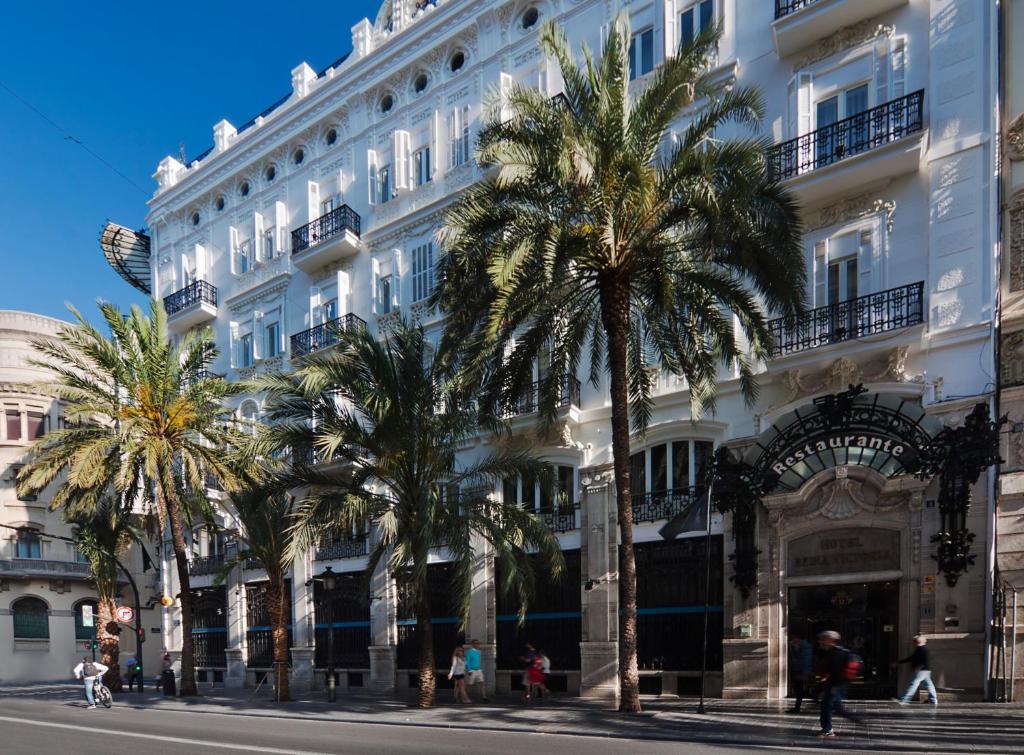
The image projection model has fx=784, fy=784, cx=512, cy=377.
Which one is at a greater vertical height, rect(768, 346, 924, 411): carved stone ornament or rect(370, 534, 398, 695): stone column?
rect(768, 346, 924, 411): carved stone ornament

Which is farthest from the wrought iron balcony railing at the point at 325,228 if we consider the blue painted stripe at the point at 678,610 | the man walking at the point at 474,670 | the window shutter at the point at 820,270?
the blue painted stripe at the point at 678,610

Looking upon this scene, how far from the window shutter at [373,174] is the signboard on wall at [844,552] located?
61.8ft

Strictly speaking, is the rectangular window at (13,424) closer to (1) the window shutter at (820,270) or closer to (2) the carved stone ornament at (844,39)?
(1) the window shutter at (820,270)

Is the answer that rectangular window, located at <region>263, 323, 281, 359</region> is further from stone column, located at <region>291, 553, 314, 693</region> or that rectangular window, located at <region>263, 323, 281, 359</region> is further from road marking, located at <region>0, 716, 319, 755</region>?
road marking, located at <region>0, 716, 319, 755</region>

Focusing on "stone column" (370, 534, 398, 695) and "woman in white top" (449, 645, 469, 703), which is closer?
"woman in white top" (449, 645, 469, 703)

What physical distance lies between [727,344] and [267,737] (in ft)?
37.5

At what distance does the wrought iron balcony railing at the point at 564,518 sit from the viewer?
21672mm

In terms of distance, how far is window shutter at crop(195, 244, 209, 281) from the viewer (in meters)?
36.0

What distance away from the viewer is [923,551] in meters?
15.6

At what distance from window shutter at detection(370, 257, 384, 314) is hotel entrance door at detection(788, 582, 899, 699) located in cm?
1681

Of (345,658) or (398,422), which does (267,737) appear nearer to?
(398,422)

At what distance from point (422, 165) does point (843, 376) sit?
16.5 metres

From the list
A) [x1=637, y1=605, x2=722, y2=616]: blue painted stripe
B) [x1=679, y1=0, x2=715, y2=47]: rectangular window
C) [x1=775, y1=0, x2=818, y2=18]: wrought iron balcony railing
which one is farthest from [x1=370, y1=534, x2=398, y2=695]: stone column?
[x1=775, y1=0, x2=818, y2=18]: wrought iron balcony railing

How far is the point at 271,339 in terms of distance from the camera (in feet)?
107
